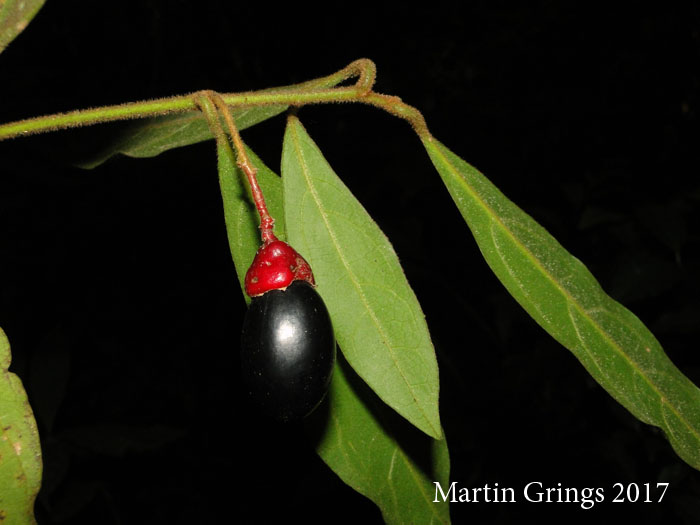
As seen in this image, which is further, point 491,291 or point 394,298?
point 491,291

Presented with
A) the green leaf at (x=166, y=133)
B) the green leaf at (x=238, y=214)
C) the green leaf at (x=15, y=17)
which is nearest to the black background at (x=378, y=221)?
the green leaf at (x=166, y=133)

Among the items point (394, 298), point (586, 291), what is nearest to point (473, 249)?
point (586, 291)

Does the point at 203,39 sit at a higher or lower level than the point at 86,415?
higher

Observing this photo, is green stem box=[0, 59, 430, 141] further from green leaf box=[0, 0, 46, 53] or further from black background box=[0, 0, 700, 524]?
black background box=[0, 0, 700, 524]

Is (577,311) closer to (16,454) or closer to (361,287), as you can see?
(361,287)

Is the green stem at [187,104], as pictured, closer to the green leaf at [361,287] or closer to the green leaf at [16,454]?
the green leaf at [361,287]

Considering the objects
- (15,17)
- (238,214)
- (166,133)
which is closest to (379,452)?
(238,214)

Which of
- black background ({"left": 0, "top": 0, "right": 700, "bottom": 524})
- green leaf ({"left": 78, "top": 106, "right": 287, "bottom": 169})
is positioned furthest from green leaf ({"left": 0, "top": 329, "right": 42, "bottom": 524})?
black background ({"left": 0, "top": 0, "right": 700, "bottom": 524})

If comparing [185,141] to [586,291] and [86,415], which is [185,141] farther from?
[86,415]
